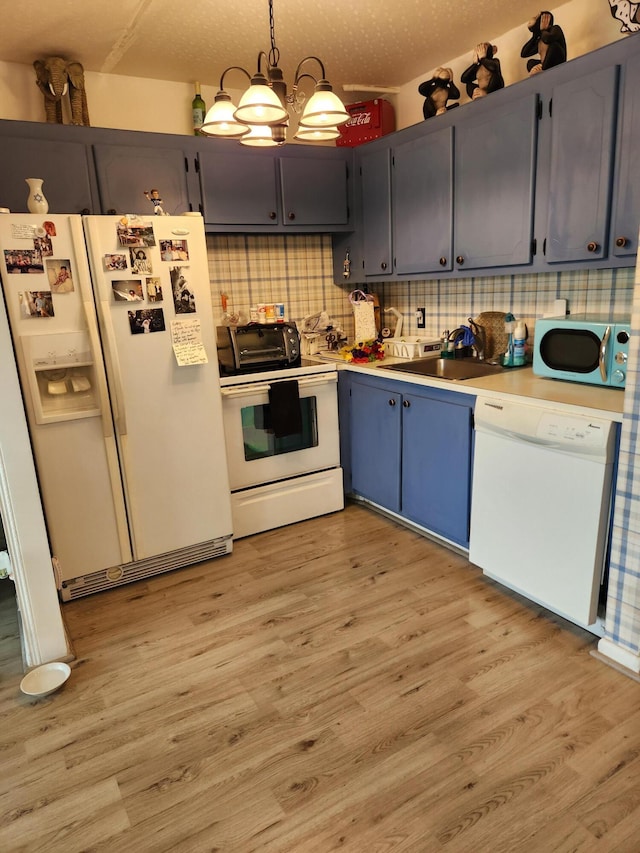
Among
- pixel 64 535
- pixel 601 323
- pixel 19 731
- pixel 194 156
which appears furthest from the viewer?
pixel 194 156

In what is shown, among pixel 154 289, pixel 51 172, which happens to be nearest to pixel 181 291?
pixel 154 289

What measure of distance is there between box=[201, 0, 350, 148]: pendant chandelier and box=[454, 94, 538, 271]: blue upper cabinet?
0.89m

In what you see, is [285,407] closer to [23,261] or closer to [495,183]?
[23,261]

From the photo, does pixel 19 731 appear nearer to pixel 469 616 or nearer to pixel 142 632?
pixel 142 632

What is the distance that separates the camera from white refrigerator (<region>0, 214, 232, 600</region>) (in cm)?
237

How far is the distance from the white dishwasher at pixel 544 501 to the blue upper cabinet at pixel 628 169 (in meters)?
0.76

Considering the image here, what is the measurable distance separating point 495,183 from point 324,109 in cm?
111

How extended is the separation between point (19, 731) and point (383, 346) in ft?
8.91

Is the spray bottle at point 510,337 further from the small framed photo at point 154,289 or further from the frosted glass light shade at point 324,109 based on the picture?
the small framed photo at point 154,289

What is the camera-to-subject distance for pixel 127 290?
250cm

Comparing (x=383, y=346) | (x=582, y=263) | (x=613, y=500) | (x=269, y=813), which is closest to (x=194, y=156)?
(x=383, y=346)

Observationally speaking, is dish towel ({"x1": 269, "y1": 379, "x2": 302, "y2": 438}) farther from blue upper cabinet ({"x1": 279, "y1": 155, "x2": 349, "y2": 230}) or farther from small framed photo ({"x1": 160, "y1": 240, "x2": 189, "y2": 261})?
blue upper cabinet ({"x1": 279, "y1": 155, "x2": 349, "y2": 230})

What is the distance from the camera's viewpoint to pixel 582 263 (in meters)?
2.37

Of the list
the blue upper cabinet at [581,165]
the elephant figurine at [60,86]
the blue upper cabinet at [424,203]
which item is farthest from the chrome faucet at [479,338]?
the elephant figurine at [60,86]
